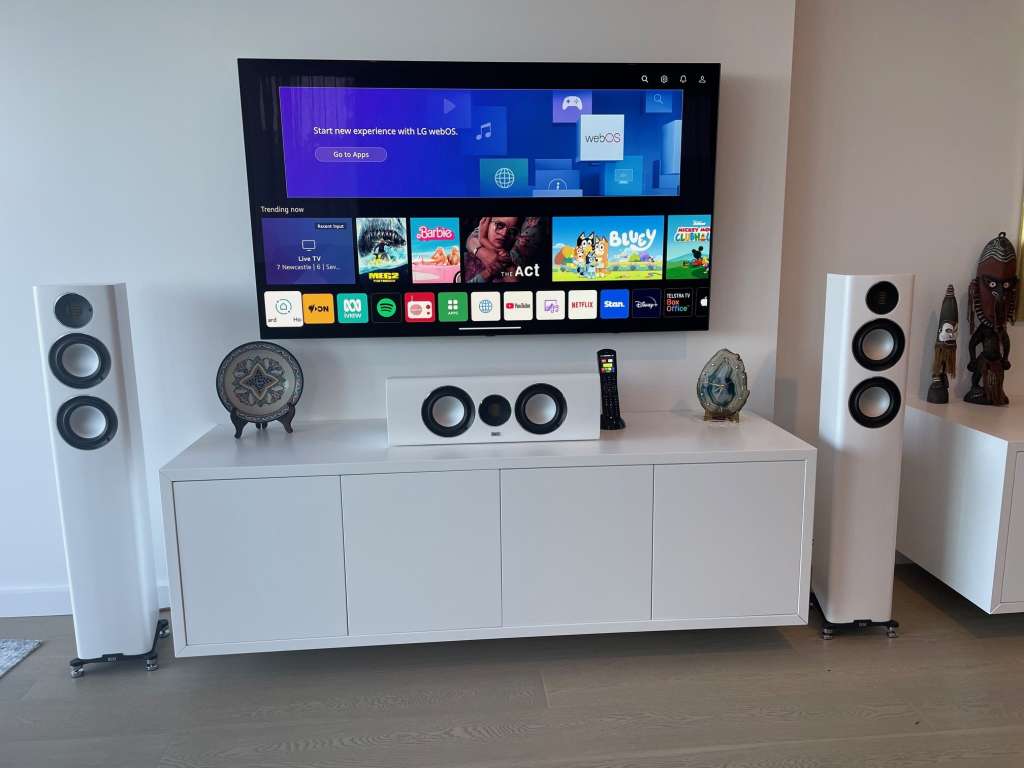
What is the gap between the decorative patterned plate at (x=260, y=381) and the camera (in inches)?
A: 97.0

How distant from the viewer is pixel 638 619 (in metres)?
2.30

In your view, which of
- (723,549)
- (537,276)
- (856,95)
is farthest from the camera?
(856,95)

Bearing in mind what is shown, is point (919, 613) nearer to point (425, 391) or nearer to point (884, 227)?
point (884, 227)

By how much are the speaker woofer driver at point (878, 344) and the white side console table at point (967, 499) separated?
0.43 meters

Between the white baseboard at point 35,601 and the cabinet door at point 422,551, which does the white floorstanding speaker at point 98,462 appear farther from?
the cabinet door at point 422,551

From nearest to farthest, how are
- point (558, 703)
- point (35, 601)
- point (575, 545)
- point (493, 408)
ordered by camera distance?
point (558, 703) < point (575, 545) < point (493, 408) < point (35, 601)

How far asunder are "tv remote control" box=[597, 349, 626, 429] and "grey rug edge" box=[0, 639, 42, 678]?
2002mm

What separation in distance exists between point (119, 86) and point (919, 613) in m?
3.21

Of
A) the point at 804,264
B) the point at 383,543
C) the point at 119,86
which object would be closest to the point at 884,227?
the point at 804,264

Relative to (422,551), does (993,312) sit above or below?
above

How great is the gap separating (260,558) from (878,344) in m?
1.96

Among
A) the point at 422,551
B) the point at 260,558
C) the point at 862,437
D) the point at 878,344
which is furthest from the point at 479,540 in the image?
the point at 878,344

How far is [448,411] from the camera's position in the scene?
2.40 meters

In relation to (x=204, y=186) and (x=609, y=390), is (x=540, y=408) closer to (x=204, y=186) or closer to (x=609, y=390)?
(x=609, y=390)
